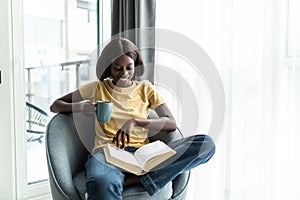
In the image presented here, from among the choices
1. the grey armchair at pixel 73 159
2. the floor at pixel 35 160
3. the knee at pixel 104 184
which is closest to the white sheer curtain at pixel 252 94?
the grey armchair at pixel 73 159

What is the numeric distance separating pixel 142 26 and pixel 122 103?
0.70 meters

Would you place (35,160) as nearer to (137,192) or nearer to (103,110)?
(103,110)

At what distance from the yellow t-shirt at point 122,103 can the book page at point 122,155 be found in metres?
0.10

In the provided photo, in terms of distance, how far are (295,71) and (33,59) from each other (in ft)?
5.77

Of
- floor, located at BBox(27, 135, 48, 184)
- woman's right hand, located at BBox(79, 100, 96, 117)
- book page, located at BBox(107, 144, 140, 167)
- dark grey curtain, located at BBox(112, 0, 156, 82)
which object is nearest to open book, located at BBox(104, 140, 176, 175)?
book page, located at BBox(107, 144, 140, 167)

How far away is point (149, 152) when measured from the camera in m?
1.46

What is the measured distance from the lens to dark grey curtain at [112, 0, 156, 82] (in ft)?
6.91

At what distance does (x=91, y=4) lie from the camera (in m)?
2.55

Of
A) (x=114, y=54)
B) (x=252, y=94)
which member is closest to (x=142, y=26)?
→ (x=114, y=54)

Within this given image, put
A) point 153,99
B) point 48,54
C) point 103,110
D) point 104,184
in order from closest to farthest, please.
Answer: point 104,184
point 103,110
point 153,99
point 48,54

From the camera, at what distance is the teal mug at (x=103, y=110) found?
1.48 meters

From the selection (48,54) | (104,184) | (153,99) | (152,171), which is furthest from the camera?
(48,54)

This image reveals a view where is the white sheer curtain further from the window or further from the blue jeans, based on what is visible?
the window

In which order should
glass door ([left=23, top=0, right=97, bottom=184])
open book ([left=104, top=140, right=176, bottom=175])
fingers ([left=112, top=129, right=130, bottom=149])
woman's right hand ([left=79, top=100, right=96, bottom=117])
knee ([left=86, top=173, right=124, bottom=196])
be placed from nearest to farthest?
knee ([left=86, top=173, right=124, bottom=196])
open book ([left=104, top=140, right=176, bottom=175])
fingers ([left=112, top=129, right=130, bottom=149])
woman's right hand ([left=79, top=100, right=96, bottom=117])
glass door ([left=23, top=0, right=97, bottom=184])
